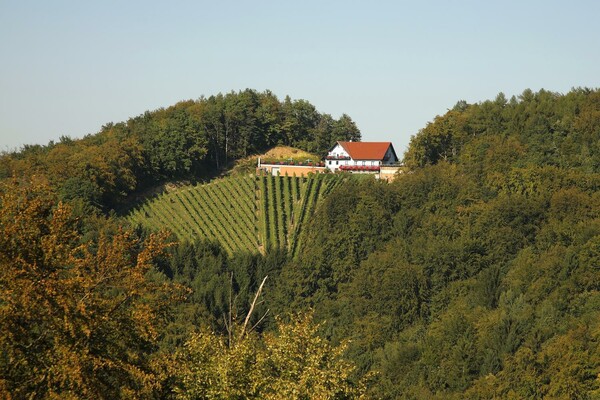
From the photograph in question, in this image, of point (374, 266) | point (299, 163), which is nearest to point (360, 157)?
point (299, 163)

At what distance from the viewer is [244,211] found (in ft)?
310

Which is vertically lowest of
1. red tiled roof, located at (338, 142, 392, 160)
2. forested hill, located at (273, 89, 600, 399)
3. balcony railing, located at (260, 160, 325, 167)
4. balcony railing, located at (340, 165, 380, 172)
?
forested hill, located at (273, 89, 600, 399)

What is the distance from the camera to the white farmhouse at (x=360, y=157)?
338 ft

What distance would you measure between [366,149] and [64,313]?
8501 cm

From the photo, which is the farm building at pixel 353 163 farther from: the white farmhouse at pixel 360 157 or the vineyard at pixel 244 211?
the vineyard at pixel 244 211

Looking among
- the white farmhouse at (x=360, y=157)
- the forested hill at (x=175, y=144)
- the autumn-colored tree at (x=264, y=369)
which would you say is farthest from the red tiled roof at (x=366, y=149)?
the autumn-colored tree at (x=264, y=369)

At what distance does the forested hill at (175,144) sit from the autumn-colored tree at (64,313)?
66142 millimetres

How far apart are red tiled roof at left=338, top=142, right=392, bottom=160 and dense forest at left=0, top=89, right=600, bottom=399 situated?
7.67 meters

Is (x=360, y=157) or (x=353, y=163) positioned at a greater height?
(x=360, y=157)

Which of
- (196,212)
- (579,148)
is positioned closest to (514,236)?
(579,148)

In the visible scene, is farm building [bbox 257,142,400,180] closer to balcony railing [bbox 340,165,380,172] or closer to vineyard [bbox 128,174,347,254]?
balcony railing [bbox 340,165,380,172]

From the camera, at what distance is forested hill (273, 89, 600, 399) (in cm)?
6238

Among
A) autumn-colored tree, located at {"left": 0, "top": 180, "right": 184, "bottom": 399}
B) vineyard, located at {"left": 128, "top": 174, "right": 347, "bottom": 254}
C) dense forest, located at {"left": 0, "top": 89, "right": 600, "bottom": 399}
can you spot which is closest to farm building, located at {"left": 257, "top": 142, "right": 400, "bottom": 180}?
vineyard, located at {"left": 128, "top": 174, "right": 347, "bottom": 254}

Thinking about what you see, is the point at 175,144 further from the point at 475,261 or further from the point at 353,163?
the point at 475,261
